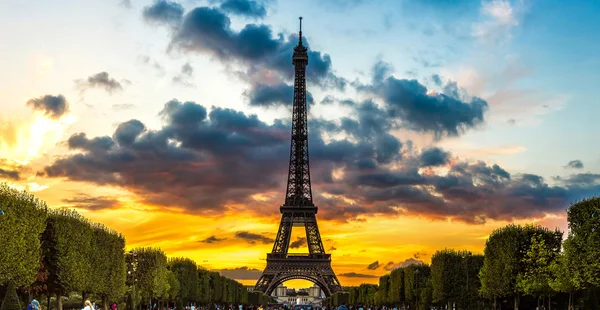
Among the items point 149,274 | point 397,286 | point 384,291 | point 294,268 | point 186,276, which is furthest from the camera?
point 294,268

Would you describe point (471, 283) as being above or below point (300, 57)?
below

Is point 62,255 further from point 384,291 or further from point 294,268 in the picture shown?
point 294,268

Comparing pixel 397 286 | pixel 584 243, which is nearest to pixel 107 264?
pixel 584 243

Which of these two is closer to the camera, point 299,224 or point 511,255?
point 511,255

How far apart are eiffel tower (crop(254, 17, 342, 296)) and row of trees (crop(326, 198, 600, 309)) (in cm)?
3066

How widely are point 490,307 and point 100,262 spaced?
4249 cm

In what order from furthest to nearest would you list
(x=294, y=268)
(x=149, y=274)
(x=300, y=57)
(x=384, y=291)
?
(x=300, y=57) → (x=294, y=268) → (x=384, y=291) → (x=149, y=274)

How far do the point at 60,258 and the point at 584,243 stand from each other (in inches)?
1511

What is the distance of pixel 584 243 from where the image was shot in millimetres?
48812

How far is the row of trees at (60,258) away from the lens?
46188 millimetres

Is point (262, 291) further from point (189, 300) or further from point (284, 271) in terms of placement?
point (189, 300)

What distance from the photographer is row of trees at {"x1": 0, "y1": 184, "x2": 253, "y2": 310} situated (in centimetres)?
4619

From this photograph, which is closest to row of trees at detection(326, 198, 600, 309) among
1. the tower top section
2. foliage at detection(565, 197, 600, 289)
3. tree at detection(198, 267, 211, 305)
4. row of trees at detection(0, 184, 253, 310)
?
foliage at detection(565, 197, 600, 289)

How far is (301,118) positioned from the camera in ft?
472
